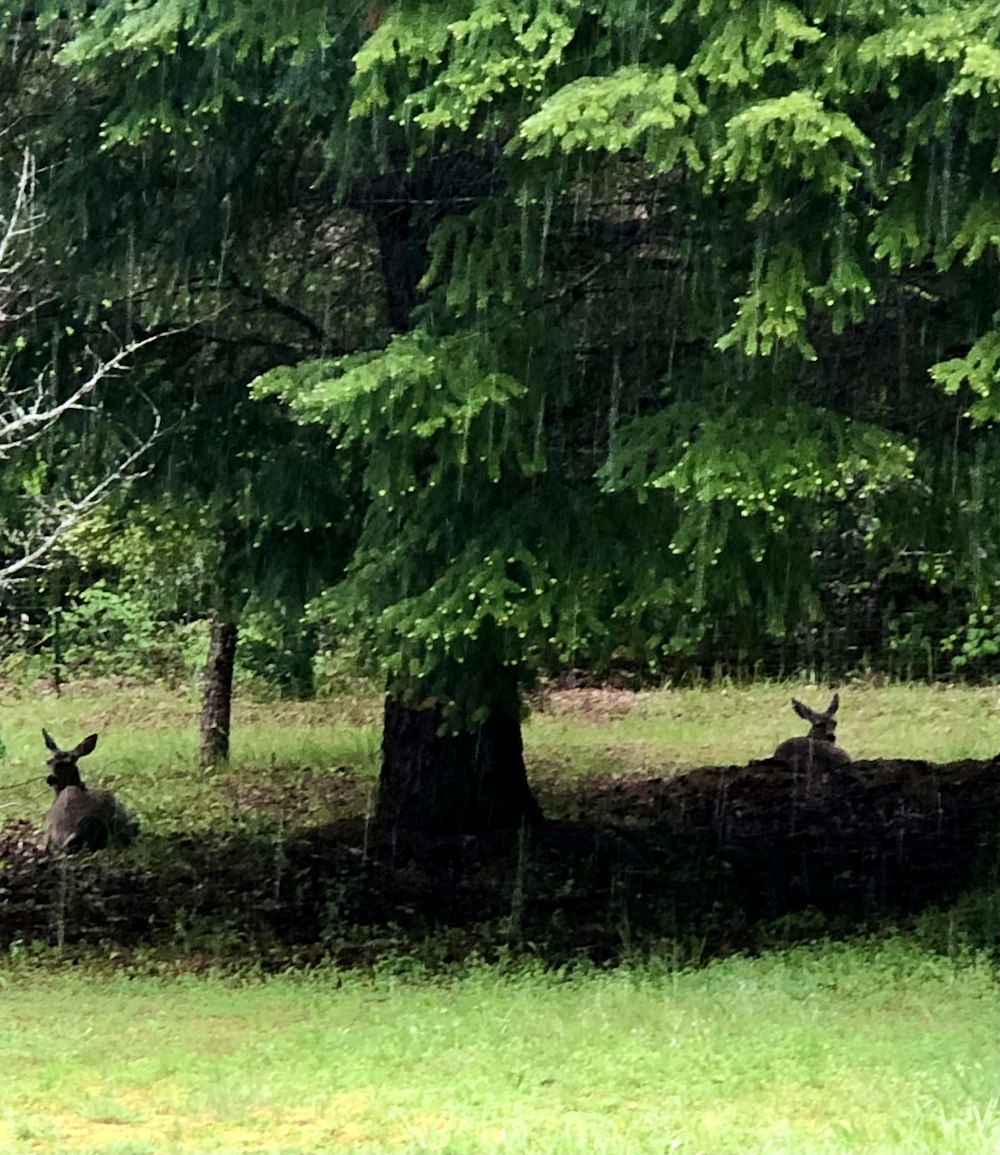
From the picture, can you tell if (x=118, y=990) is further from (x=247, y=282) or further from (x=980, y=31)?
(x=980, y=31)

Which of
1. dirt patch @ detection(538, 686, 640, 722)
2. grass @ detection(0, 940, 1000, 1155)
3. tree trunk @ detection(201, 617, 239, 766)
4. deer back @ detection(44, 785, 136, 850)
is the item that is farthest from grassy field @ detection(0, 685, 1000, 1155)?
dirt patch @ detection(538, 686, 640, 722)

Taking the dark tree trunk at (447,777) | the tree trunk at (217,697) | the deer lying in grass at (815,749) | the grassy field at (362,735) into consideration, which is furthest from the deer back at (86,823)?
the deer lying in grass at (815,749)

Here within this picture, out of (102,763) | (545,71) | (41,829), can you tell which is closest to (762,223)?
(545,71)

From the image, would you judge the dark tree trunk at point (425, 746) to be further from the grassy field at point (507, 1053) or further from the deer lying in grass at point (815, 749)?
the deer lying in grass at point (815, 749)

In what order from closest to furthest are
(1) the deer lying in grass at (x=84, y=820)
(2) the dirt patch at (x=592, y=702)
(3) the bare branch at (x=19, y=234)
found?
1. (3) the bare branch at (x=19, y=234)
2. (1) the deer lying in grass at (x=84, y=820)
3. (2) the dirt patch at (x=592, y=702)

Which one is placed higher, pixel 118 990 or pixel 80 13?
pixel 80 13

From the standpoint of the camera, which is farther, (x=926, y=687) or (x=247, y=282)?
(x=926, y=687)

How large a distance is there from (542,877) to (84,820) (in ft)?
14.3

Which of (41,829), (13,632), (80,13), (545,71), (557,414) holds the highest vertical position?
(80,13)

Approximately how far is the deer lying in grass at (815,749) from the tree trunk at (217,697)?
5785 mm

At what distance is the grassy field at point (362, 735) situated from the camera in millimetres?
16484

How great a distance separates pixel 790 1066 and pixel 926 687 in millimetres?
16411

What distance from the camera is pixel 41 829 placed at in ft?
48.5

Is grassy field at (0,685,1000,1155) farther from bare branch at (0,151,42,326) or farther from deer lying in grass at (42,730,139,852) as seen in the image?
deer lying in grass at (42,730,139,852)
